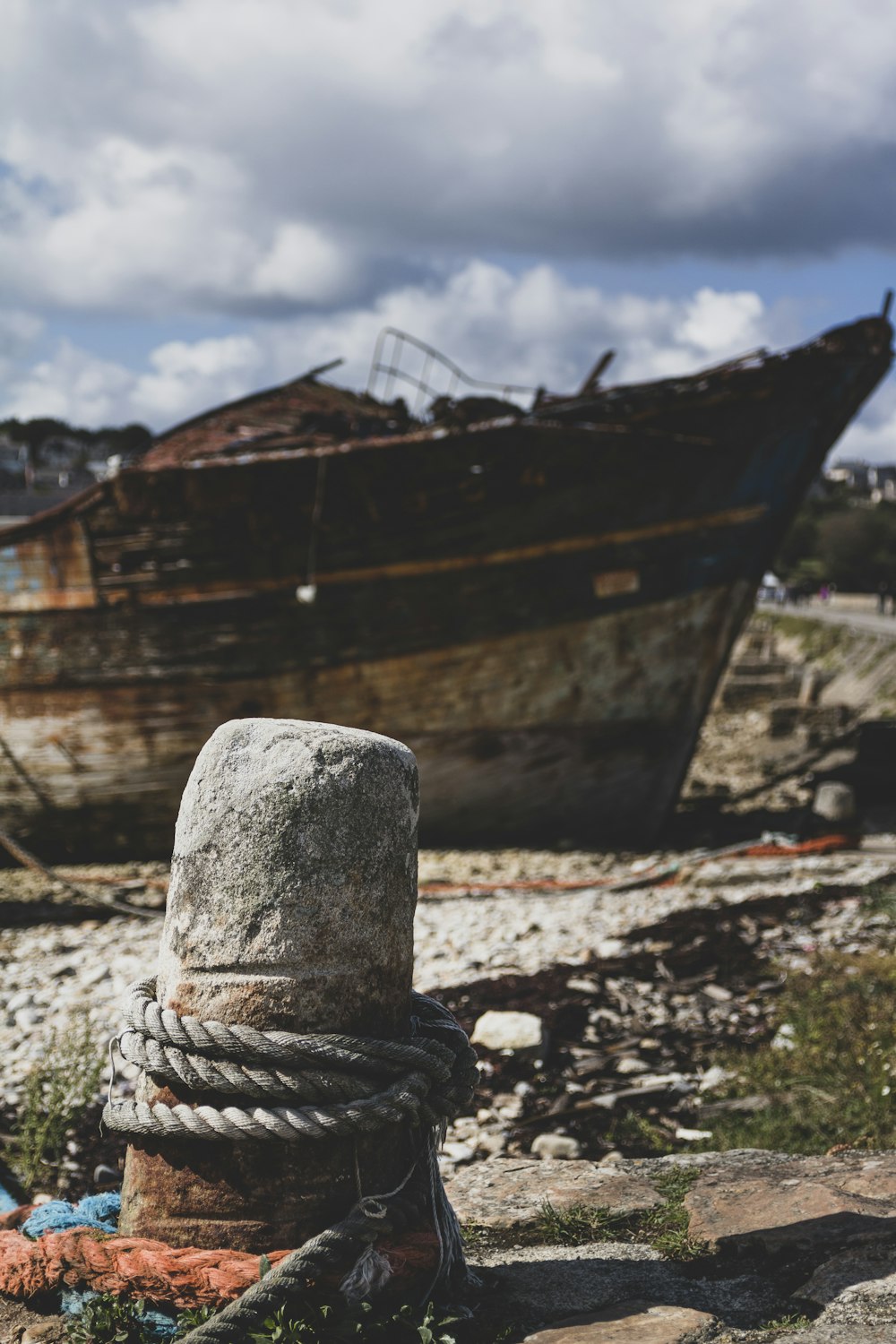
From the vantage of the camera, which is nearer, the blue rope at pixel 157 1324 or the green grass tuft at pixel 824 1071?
the blue rope at pixel 157 1324

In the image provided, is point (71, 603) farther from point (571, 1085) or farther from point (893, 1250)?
point (893, 1250)

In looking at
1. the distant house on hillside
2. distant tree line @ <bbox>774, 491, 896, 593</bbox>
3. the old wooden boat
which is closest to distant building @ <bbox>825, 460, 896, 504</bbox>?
the distant house on hillside

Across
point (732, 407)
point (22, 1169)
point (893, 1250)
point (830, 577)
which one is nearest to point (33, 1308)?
point (893, 1250)

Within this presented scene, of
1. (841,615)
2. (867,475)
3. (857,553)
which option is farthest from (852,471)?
(841,615)

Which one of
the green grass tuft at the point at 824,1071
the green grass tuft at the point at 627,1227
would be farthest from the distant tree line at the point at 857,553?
the green grass tuft at the point at 627,1227

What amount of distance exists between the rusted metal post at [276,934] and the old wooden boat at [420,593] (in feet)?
26.1

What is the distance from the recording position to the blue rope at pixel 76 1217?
2467 millimetres

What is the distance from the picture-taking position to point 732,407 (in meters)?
10.7

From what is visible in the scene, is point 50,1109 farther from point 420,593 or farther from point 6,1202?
point 420,593

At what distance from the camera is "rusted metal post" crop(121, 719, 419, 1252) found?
2.24 meters

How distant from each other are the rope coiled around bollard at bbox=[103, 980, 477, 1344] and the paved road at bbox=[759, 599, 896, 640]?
75.3ft

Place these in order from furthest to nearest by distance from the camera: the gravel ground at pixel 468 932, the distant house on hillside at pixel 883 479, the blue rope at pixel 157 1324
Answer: the distant house on hillside at pixel 883 479 < the gravel ground at pixel 468 932 < the blue rope at pixel 157 1324

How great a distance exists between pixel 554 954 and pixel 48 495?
45.2 m

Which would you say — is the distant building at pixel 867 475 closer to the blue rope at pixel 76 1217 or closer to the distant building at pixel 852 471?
the distant building at pixel 852 471
